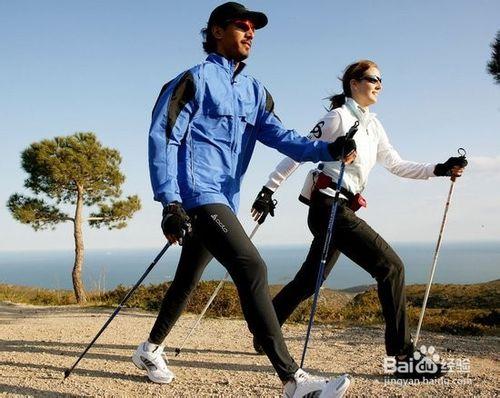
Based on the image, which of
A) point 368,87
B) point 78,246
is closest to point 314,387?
point 368,87

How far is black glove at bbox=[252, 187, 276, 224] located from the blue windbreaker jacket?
85 cm

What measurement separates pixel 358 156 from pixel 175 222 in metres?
2.03

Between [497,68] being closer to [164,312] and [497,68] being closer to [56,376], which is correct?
[164,312]

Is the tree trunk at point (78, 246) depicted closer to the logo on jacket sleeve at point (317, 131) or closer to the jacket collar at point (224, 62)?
the logo on jacket sleeve at point (317, 131)

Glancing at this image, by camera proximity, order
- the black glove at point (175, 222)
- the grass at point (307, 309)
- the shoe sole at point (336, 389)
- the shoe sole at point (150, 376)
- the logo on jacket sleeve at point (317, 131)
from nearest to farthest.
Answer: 1. the shoe sole at point (336, 389)
2. the black glove at point (175, 222)
3. the shoe sole at point (150, 376)
4. the logo on jacket sleeve at point (317, 131)
5. the grass at point (307, 309)

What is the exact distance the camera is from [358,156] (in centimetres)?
448

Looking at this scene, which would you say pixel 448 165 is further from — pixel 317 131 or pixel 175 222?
pixel 175 222

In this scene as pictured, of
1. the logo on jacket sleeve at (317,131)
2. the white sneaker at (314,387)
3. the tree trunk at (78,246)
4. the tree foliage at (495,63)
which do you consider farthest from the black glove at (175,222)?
the tree trunk at (78,246)

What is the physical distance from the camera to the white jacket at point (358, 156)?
14.8 feet

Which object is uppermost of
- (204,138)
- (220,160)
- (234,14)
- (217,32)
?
(234,14)

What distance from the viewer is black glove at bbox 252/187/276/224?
4.80 meters

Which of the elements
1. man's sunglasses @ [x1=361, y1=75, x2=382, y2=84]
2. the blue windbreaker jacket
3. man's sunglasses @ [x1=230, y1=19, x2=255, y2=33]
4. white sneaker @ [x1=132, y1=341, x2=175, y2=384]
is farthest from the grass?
man's sunglasses @ [x1=230, y1=19, x2=255, y2=33]

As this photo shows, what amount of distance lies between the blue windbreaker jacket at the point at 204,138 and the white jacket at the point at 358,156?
2.24 ft

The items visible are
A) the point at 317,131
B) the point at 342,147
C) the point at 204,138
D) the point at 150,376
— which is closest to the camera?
the point at 204,138
